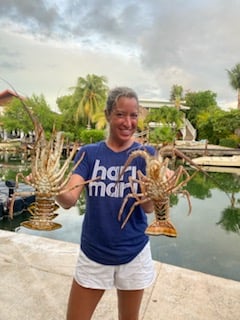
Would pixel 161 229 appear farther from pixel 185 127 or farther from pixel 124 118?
pixel 185 127

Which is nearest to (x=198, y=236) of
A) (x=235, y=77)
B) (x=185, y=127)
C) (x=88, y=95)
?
(x=88, y=95)

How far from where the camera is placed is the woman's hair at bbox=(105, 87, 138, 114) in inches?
53.5

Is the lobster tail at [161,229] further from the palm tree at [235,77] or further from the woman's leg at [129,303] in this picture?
the palm tree at [235,77]

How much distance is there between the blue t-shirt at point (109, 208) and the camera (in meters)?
1.41

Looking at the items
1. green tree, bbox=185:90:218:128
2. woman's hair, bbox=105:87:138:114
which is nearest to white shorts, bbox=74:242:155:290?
woman's hair, bbox=105:87:138:114

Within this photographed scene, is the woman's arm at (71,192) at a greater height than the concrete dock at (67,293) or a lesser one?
greater

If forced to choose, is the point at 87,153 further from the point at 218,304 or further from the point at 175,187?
the point at 218,304

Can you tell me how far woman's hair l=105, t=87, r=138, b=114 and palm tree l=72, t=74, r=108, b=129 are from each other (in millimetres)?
28226

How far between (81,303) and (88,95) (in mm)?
30002

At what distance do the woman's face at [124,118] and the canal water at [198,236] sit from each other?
3209mm

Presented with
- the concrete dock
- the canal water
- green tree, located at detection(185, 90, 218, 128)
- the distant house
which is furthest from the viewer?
green tree, located at detection(185, 90, 218, 128)

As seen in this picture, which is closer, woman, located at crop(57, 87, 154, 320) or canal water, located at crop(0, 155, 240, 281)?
woman, located at crop(57, 87, 154, 320)

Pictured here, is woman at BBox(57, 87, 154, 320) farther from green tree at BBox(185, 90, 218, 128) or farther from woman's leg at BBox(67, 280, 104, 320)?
green tree at BBox(185, 90, 218, 128)

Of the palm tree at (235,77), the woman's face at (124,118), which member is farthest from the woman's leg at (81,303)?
the palm tree at (235,77)
